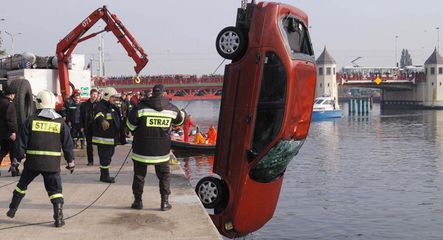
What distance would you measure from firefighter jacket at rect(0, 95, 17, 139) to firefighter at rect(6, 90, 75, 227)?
11.2 feet

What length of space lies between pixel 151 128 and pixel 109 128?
2.48 meters

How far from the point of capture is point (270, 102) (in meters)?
9.52

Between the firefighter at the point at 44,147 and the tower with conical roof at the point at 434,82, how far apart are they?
99170 millimetres

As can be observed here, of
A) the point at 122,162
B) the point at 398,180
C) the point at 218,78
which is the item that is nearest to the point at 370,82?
the point at 218,78

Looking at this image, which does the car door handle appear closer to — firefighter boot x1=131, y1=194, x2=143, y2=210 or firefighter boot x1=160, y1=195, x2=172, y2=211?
firefighter boot x1=160, y1=195, x2=172, y2=211

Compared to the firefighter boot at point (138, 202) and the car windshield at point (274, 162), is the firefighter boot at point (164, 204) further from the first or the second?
the car windshield at point (274, 162)

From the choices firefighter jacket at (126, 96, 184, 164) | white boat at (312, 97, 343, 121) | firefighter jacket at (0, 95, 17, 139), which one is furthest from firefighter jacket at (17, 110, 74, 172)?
white boat at (312, 97, 343, 121)

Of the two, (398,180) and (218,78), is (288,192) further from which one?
(218,78)

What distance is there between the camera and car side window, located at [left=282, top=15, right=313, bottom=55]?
31.5 feet

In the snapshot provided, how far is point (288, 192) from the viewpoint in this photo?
19609 mm

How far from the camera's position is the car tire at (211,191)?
989 cm

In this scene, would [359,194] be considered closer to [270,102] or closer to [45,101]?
[270,102]

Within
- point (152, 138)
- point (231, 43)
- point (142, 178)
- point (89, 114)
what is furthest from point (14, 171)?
point (231, 43)

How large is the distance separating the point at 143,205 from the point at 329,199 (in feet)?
35.8
